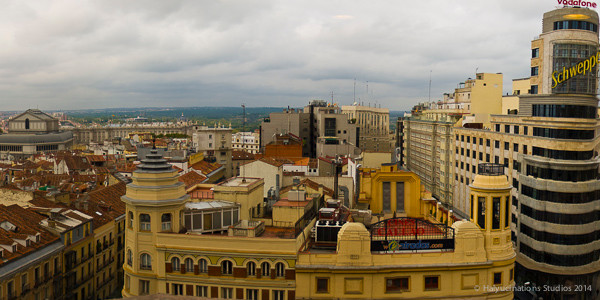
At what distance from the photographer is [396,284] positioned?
3497 cm

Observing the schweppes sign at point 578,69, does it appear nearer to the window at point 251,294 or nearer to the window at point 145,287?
the window at point 251,294

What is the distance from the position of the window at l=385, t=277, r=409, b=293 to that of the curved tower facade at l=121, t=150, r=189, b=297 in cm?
1516

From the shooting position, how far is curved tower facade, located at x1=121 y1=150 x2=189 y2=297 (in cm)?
3647

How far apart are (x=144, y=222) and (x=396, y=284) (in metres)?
17.8

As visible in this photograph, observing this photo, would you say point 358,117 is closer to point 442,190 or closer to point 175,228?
point 442,190

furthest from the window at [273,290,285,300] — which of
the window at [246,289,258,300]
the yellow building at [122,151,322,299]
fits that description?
the window at [246,289,258,300]

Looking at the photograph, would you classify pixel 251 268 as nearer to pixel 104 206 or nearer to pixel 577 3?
pixel 104 206

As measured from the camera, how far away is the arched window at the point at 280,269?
35000 mm

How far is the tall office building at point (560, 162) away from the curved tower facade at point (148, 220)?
136ft

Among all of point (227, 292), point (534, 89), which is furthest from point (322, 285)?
point (534, 89)

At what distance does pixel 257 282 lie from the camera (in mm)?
35062

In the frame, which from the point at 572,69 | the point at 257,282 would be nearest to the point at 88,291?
the point at 257,282

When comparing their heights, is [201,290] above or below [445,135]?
below

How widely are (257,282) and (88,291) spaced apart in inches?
1028
